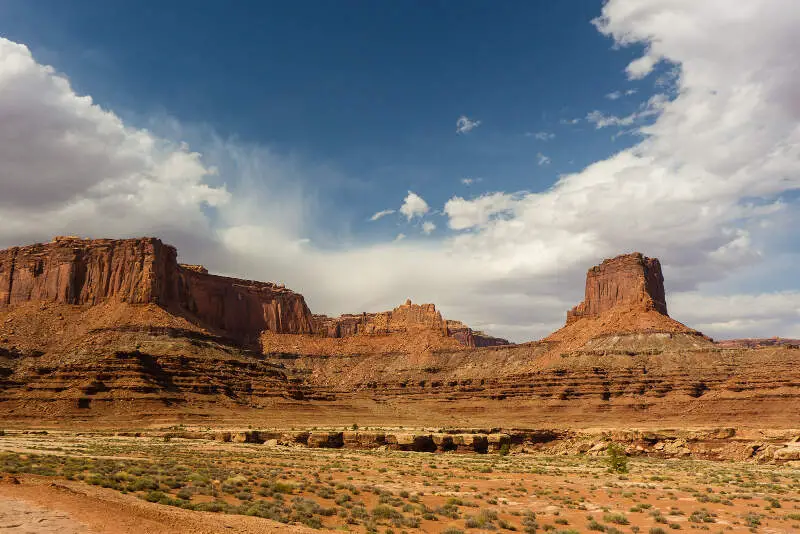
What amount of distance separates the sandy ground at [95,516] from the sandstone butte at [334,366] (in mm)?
60959

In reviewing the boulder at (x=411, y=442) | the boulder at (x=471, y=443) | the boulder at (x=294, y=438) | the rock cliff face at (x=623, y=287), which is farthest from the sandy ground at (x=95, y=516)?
the rock cliff face at (x=623, y=287)

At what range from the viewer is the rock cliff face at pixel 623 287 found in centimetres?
13500

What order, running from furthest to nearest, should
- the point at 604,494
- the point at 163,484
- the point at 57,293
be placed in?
the point at 57,293 < the point at 604,494 < the point at 163,484

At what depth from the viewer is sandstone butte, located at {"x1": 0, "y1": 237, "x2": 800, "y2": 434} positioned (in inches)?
3337

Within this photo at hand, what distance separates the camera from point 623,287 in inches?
5492

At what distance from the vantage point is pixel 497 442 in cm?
6469

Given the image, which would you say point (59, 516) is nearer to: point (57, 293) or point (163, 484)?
point (163, 484)

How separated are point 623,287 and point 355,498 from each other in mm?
126349

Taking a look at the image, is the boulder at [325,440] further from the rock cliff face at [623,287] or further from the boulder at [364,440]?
the rock cliff face at [623,287]

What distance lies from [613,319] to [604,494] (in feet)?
355

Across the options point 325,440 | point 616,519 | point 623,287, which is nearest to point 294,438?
point 325,440

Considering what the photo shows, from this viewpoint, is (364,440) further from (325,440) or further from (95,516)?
(95,516)

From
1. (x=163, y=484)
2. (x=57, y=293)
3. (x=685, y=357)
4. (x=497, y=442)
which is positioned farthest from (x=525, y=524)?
(x=57, y=293)

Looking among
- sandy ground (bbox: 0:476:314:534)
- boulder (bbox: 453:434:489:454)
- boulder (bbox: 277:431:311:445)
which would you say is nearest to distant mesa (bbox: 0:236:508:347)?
boulder (bbox: 277:431:311:445)
